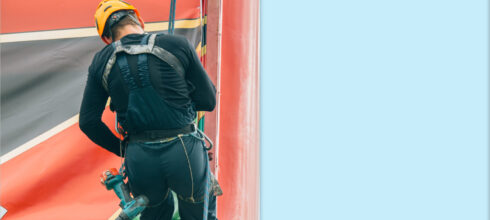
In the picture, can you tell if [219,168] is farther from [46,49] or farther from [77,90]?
[46,49]

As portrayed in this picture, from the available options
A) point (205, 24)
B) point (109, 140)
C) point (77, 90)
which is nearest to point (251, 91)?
point (205, 24)

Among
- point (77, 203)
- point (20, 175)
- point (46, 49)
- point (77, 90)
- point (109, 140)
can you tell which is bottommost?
point (77, 203)

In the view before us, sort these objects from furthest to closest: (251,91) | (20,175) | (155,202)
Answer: (251,91), (20,175), (155,202)

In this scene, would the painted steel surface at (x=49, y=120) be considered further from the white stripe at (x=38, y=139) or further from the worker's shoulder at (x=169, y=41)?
the worker's shoulder at (x=169, y=41)

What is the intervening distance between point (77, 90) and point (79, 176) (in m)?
0.54

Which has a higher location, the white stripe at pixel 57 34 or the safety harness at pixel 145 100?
the white stripe at pixel 57 34

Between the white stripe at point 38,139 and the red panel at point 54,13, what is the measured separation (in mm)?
607

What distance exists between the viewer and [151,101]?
5.40ft

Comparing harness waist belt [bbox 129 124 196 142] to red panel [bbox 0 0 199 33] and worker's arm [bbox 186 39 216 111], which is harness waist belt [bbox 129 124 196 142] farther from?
red panel [bbox 0 0 199 33]

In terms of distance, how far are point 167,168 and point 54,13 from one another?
5.95 feet

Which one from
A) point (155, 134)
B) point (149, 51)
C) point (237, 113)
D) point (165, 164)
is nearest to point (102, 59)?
point (149, 51)

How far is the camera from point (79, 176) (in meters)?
2.97

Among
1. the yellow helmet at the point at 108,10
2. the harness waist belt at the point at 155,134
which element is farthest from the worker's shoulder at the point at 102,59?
the harness waist belt at the point at 155,134

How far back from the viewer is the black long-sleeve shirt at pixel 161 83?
1644 millimetres
